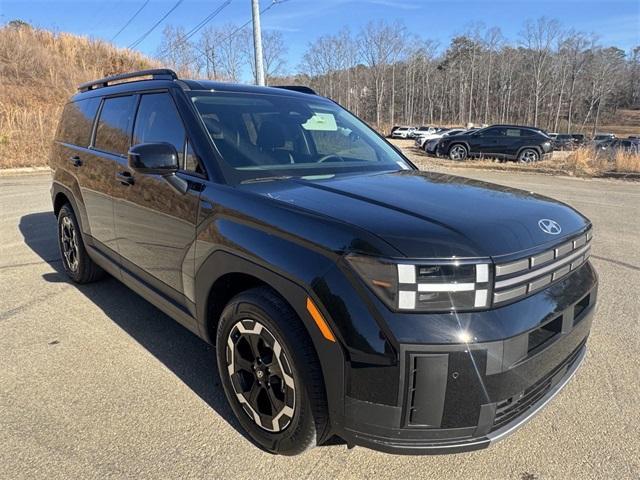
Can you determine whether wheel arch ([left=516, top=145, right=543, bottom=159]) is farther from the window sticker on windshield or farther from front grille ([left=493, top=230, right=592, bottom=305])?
front grille ([left=493, top=230, right=592, bottom=305])

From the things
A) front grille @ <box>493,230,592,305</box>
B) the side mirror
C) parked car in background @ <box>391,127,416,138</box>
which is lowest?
parked car in background @ <box>391,127,416,138</box>

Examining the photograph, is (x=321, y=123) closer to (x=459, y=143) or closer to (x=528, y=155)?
(x=528, y=155)

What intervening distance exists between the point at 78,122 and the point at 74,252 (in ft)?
4.32

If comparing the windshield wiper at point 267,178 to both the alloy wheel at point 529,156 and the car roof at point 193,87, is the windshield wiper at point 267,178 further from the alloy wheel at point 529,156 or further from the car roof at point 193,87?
the alloy wheel at point 529,156

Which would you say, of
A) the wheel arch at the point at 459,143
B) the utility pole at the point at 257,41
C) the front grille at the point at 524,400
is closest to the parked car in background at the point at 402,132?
the wheel arch at the point at 459,143

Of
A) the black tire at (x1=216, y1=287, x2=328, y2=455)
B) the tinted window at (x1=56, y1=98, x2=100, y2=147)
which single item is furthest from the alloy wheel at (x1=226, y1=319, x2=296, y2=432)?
the tinted window at (x1=56, y1=98, x2=100, y2=147)

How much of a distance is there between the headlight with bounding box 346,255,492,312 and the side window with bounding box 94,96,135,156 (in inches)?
102

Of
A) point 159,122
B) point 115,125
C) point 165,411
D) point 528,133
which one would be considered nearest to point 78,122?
point 115,125

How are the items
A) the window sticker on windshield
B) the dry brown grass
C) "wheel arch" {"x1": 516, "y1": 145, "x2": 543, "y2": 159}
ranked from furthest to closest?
"wheel arch" {"x1": 516, "y1": 145, "x2": 543, "y2": 159} → the dry brown grass → the window sticker on windshield

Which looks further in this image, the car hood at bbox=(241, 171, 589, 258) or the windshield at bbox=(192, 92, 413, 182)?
the windshield at bbox=(192, 92, 413, 182)

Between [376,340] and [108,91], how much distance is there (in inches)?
140

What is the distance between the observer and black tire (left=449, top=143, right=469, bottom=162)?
69.5 feet

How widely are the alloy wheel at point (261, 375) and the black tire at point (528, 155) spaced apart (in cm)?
2021

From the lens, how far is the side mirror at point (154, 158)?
2.58 meters
